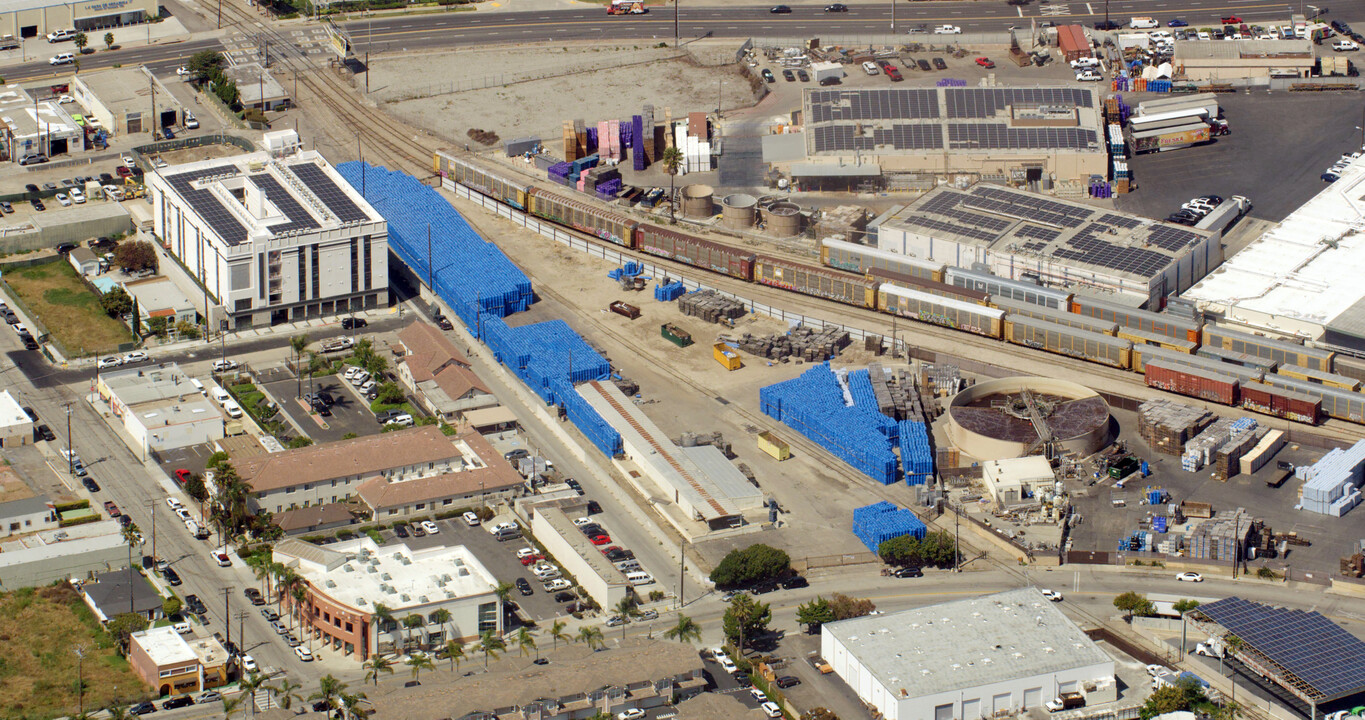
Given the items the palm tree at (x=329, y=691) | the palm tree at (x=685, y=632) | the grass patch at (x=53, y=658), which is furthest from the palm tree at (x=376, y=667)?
the palm tree at (x=685, y=632)

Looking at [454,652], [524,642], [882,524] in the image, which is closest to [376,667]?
[454,652]

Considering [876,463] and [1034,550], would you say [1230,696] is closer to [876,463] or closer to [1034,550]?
[1034,550]

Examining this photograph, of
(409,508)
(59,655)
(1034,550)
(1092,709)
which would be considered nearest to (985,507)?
(1034,550)

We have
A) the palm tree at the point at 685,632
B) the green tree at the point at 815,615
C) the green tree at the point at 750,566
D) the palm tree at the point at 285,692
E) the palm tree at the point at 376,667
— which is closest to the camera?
the palm tree at the point at 285,692

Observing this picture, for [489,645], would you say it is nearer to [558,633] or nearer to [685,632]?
[558,633]

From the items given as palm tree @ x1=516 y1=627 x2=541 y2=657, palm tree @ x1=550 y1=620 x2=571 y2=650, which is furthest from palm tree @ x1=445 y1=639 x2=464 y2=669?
palm tree @ x1=550 y1=620 x2=571 y2=650

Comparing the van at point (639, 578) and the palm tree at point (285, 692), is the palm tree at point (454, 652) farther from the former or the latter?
the van at point (639, 578)
